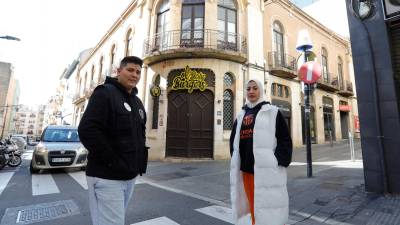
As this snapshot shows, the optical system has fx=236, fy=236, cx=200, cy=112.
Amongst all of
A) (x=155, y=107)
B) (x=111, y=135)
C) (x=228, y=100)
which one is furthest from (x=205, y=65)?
(x=111, y=135)

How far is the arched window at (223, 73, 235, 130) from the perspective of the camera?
1291 centimetres

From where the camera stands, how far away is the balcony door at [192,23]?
12805 millimetres

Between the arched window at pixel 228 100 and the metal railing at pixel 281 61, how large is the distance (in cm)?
393

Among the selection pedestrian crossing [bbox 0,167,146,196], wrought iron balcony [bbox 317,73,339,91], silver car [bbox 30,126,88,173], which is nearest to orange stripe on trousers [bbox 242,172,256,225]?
→ pedestrian crossing [bbox 0,167,146,196]

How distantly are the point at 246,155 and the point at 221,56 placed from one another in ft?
34.2

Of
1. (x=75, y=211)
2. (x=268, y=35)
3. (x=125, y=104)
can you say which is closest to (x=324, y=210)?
(x=125, y=104)

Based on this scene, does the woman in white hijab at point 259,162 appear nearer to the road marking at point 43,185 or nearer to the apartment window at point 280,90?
the road marking at point 43,185

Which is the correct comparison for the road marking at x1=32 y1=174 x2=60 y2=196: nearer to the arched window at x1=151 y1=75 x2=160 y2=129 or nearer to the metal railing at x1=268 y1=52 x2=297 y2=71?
the arched window at x1=151 y1=75 x2=160 y2=129

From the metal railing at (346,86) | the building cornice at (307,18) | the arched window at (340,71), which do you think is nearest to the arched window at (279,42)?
the building cornice at (307,18)

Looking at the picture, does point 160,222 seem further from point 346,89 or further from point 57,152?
point 346,89

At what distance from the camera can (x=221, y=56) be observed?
41.4ft

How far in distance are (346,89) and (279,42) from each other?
37.8 ft

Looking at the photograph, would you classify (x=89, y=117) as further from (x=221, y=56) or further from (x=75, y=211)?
(x=221, y=56)

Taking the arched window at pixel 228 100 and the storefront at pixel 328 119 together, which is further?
the storefront at pixel 328 119
